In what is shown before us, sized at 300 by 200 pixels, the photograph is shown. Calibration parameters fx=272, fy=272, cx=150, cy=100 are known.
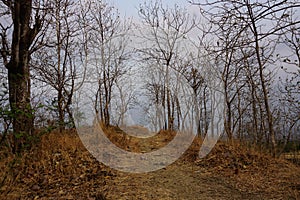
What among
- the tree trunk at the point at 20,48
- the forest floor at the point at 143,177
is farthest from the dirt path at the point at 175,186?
the tree trunk at the point at 20,48

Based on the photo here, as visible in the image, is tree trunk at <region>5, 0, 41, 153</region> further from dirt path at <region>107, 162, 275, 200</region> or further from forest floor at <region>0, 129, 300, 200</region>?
dirt path at <region>107, 162, 275, 200</region>

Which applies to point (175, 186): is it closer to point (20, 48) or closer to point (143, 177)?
point (143, 177)

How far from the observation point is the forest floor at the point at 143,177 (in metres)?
3.37

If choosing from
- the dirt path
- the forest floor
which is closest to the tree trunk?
the forest floor

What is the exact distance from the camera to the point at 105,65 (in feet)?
31.8

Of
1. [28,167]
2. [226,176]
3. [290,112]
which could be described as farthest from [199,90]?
[28,167]

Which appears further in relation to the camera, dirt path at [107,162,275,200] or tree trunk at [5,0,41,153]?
tree trunk at [5,0,41,153]

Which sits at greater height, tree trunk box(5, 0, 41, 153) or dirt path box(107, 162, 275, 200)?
tree trunk box(5, 0, 41, 153)

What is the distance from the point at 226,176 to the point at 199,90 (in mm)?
7289

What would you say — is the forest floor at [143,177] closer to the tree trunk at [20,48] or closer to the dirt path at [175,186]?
the dirt path at [175,186]

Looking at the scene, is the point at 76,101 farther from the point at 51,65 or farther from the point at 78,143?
the point at 78,143

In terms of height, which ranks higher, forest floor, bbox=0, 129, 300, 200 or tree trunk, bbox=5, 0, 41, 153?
tree trunk, bbox=5, 0, 41, 153

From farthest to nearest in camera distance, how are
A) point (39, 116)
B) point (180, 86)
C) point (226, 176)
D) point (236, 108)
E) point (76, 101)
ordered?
point (236, 108)
point (180, 86)
point (76, 101)
point (39, 116)
point (226, 176)

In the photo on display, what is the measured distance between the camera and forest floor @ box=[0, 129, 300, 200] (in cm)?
337
